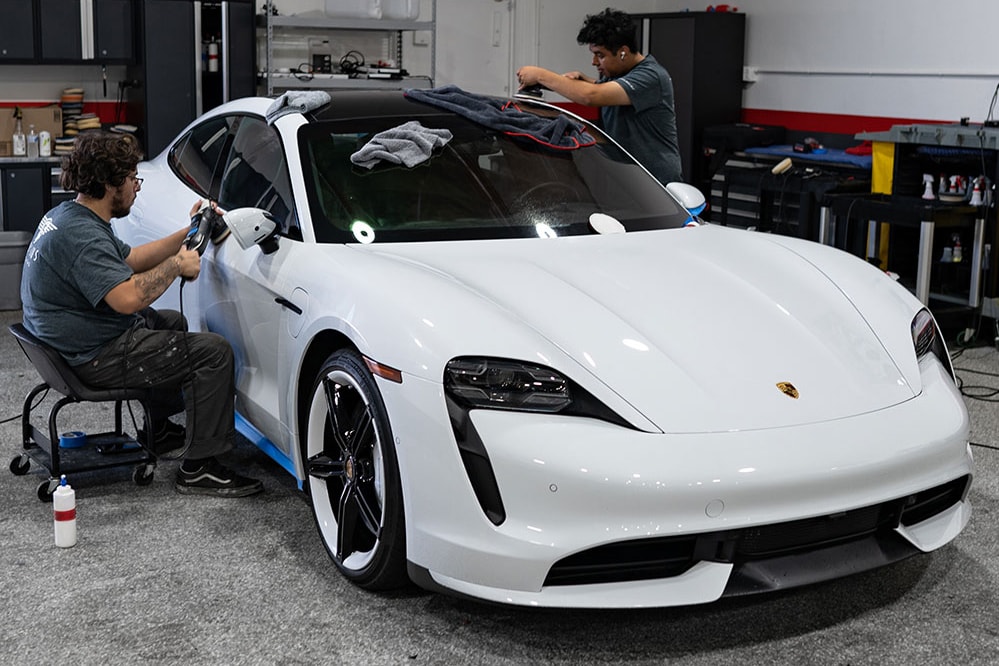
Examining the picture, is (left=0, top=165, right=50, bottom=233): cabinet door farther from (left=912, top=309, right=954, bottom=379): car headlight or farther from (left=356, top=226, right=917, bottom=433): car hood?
(left=912, top=309, right=954, bottom=379): car headlight

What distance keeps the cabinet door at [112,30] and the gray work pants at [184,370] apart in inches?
209

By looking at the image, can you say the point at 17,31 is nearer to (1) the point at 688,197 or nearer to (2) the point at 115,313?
(2) the point at 115,313

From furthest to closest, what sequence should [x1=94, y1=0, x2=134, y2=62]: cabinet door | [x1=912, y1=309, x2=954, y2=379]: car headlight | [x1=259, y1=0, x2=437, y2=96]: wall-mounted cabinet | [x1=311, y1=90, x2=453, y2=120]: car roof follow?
[x1=259, y1=0, x2=437, y2=96]: wall-mounted cabinet
[x1=94, y1=0, x2=134, y2=62]: cabinet door
[x1=311, y1=90, x2=453, y2=120]: car roof
[x1=912, y1=309, x2=954, y2=379]: car headlight

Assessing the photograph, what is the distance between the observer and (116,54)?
8031 millimetres

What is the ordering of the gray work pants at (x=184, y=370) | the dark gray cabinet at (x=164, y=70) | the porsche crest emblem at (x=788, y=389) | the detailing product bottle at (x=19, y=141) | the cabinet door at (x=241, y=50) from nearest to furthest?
the porsche crest emblem at (x=788, y=389)
the gray work pants at (x=184, y=370)
the detailing product bottle at (x=19, y=141)
the dark gray cabinet at (x=164, y=70)
the cabinet door at (x=241, y=50)

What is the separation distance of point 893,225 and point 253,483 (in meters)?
4.21

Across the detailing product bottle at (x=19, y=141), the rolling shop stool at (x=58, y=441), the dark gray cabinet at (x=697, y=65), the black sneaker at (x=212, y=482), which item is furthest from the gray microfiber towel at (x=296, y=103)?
the dark gray cabinet at (x=697, y=65)

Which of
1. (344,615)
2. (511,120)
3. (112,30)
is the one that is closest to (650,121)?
(511,120)

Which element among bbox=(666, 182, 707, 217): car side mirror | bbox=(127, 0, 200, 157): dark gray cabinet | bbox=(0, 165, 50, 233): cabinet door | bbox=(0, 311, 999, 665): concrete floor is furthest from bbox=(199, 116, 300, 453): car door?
bbox=(127, 0, 200, 157): dark gray cabinet

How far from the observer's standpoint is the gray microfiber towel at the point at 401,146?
3.16 metres

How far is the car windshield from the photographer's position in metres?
3.03

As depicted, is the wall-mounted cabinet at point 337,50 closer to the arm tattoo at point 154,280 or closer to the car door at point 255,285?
the car door at point 255,285

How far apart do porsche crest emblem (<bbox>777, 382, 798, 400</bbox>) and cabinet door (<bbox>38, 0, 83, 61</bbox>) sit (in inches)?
267

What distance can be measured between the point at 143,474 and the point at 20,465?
17.5 inches
